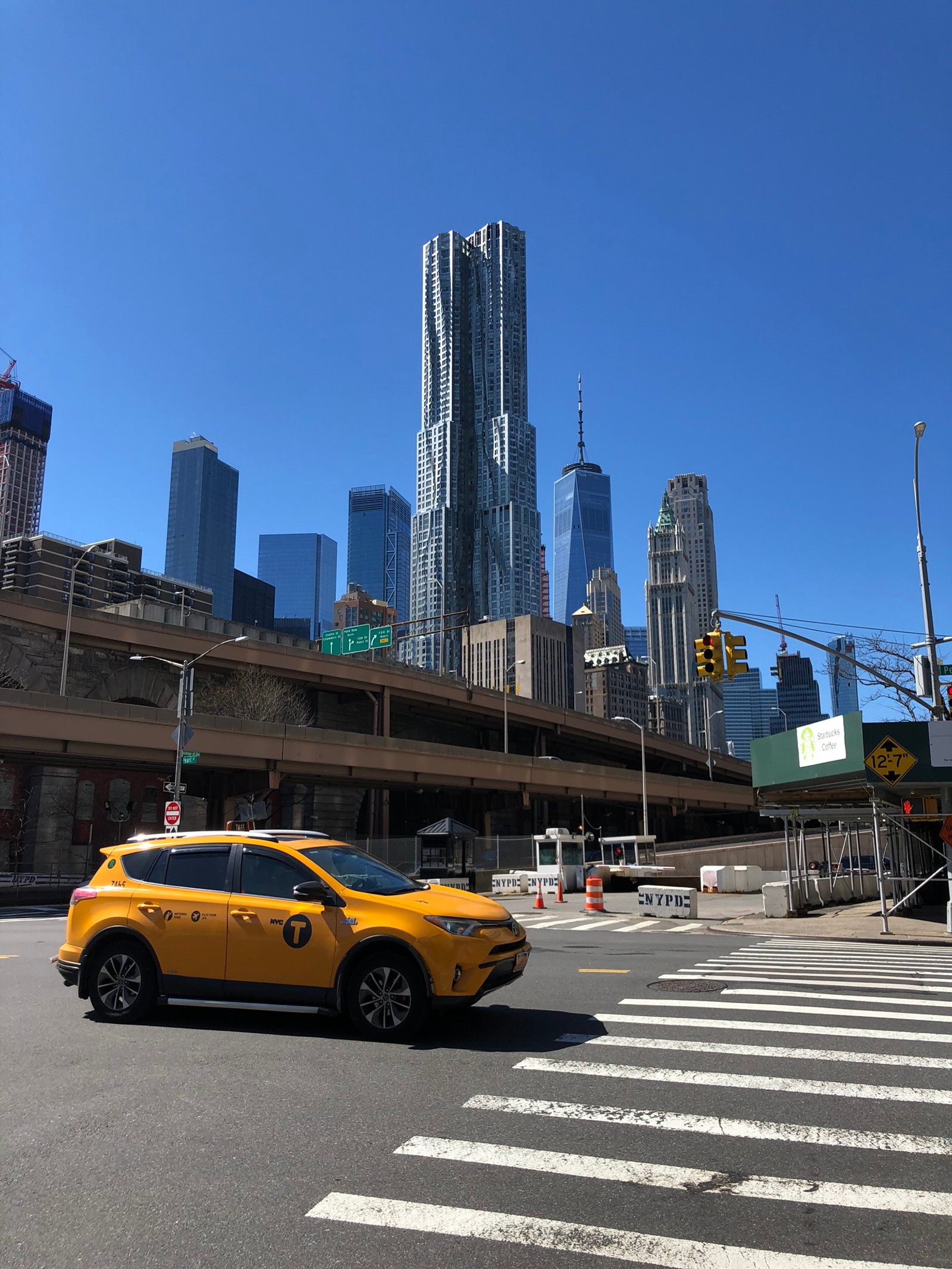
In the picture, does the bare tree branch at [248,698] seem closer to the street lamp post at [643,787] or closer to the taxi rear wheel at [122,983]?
the street lamp post at [643,787]

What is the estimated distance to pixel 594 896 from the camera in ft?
88.1

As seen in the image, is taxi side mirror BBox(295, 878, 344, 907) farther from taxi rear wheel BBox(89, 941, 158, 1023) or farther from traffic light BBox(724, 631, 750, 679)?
traffic light BBox(724, 631, 750, 679)

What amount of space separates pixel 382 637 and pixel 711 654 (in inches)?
1524

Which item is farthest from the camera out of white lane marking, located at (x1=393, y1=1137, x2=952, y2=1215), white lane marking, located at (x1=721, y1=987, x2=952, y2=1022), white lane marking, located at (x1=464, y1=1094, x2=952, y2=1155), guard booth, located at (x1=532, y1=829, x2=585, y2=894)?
guard booth, located at (x1=532, y1=829, x2=585, y2=894)

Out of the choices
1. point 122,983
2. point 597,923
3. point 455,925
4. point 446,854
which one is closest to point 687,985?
point 455,925

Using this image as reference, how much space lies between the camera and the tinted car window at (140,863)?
9188mm

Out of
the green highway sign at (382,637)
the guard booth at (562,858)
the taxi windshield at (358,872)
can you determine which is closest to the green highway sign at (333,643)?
the green highway sign at (382,637)

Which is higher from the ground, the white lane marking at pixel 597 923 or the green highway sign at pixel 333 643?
the green highway sign at pixel 333 643

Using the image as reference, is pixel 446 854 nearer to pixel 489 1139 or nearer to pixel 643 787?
pixel 643 787

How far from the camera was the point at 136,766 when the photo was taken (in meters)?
49.8

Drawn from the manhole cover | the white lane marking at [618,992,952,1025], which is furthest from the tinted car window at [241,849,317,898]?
the manhole cover

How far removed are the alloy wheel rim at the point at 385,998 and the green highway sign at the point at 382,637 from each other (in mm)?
50864

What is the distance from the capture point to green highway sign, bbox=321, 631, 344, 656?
63.9 meters

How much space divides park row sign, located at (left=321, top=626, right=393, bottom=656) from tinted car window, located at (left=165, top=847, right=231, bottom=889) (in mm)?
49496
